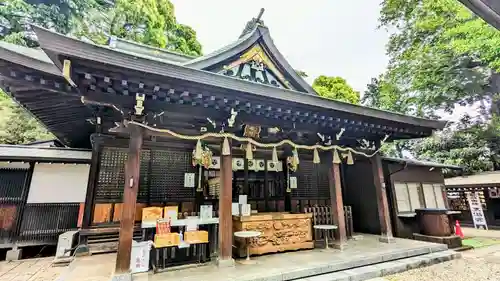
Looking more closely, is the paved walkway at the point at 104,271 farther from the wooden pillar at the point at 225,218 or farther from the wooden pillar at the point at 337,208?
the wooden pillar at the point at 337,208

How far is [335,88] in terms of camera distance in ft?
70.6

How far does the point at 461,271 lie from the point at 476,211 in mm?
11177

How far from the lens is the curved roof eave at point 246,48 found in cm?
637

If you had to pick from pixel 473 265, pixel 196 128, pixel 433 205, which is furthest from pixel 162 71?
Answer: pixel 433 205

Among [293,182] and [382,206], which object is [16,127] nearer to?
[293,182]

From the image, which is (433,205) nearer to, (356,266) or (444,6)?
(356,266)

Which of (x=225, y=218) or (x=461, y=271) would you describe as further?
(x=461, y=271)

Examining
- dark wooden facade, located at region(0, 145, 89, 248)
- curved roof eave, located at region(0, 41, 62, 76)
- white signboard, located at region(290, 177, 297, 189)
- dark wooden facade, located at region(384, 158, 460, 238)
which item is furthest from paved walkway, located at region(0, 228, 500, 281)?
white signboard, located at region(290, 177, 297, 189)

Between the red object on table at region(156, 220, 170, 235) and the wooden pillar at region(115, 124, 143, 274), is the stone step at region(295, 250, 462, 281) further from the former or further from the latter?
the wooden pillar at region(115, 124, 143, 274)

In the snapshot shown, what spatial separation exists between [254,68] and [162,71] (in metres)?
3.53

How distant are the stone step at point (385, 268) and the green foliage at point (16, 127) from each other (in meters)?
17.2

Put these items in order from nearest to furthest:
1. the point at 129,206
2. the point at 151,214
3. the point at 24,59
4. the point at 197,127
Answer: the point at 24,59
the point at 129,206
the point at 151,214
the point at 197,127

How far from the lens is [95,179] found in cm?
600

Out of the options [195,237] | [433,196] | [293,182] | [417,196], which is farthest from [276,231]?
[433,196]
